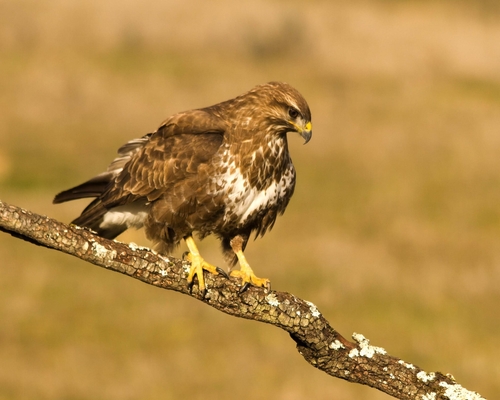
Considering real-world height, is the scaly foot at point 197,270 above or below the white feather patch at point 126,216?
below

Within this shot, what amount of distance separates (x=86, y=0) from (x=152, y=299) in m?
16.9

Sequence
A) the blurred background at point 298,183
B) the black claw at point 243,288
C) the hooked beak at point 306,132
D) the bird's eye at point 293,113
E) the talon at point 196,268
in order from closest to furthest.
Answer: the black claw at point 243,288, the talon at point 196,268, the hooked beak at point 306,132, the bird's eye at point 293,113, the blurred background at point 298,183

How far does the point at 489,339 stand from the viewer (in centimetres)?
1659

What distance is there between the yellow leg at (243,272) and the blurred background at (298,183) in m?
7.32

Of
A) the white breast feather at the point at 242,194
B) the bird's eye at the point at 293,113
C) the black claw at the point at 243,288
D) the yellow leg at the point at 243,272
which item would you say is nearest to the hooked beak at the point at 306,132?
the bird's eye at the point at 293,113

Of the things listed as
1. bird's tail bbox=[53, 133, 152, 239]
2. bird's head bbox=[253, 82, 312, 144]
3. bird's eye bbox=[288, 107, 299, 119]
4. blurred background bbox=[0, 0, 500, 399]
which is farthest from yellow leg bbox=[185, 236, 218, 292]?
blurred background bbox=[0, 0, 500, 399]

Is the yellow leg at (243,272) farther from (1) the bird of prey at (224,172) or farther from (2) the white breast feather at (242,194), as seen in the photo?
(2) the white breast feather at (242,194)

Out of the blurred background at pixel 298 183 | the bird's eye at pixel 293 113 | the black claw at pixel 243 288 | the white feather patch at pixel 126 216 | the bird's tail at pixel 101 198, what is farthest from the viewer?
the blurred background at pixel 298 183

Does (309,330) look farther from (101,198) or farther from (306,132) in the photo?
(101,198)

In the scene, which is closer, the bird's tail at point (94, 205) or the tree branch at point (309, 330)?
the tree branch at point (309, 330)

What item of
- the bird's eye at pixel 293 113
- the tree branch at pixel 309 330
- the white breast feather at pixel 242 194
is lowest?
the tree branch at pixel 309 330

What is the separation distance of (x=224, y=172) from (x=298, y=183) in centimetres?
1655

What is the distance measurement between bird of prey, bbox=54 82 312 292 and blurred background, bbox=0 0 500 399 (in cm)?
760

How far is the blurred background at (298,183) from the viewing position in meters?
15.2
